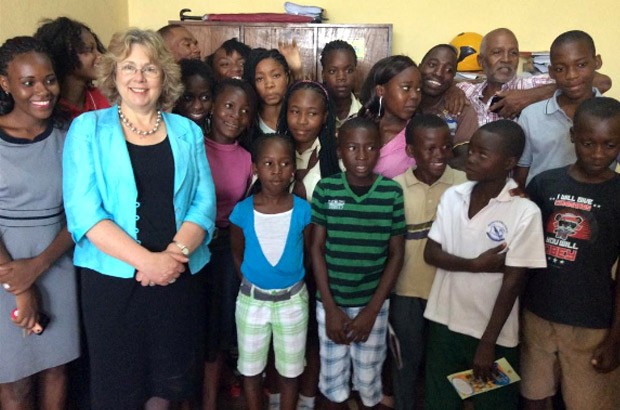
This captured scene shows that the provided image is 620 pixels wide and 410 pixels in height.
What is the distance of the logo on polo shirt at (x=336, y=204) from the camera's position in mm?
1869

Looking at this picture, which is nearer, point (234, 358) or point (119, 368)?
point (119, 368)

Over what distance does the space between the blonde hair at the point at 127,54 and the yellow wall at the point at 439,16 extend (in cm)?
297

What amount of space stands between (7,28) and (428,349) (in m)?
2.80

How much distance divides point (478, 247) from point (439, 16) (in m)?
3.56

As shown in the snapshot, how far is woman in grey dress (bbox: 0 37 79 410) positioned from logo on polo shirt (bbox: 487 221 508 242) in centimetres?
154

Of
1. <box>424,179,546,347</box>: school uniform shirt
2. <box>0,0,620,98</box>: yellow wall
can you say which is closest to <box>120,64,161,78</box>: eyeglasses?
<box>424,179,546,347</box>: school uniform shirt

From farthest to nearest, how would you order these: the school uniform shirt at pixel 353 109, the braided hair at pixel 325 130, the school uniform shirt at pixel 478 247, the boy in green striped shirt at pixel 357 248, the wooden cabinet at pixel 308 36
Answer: the wooden cabinet at pixel 308 36
the school uniform shirt at pixel 353 109
the braided hair at pixel 325 130
the boy in green striped shirt at pixel 357 248
the school uniform shirt at pixel 478 247

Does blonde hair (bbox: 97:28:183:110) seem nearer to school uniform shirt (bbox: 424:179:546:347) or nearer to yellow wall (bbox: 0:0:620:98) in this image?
school uniform shirt (bbox: 424:179:546:347)

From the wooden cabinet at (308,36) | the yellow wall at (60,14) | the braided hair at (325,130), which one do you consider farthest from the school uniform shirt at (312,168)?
the wooden cabinet at (308,36)

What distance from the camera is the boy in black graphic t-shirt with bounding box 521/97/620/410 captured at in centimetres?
160

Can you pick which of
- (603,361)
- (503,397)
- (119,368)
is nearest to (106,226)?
(119,368)

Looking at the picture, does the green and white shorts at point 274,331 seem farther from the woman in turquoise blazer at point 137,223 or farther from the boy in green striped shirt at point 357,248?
the woman in turquoise blazer at point 137,223

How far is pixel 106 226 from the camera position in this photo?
1492mm

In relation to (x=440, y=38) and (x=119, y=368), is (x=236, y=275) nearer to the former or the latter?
(x=119, y=368)
